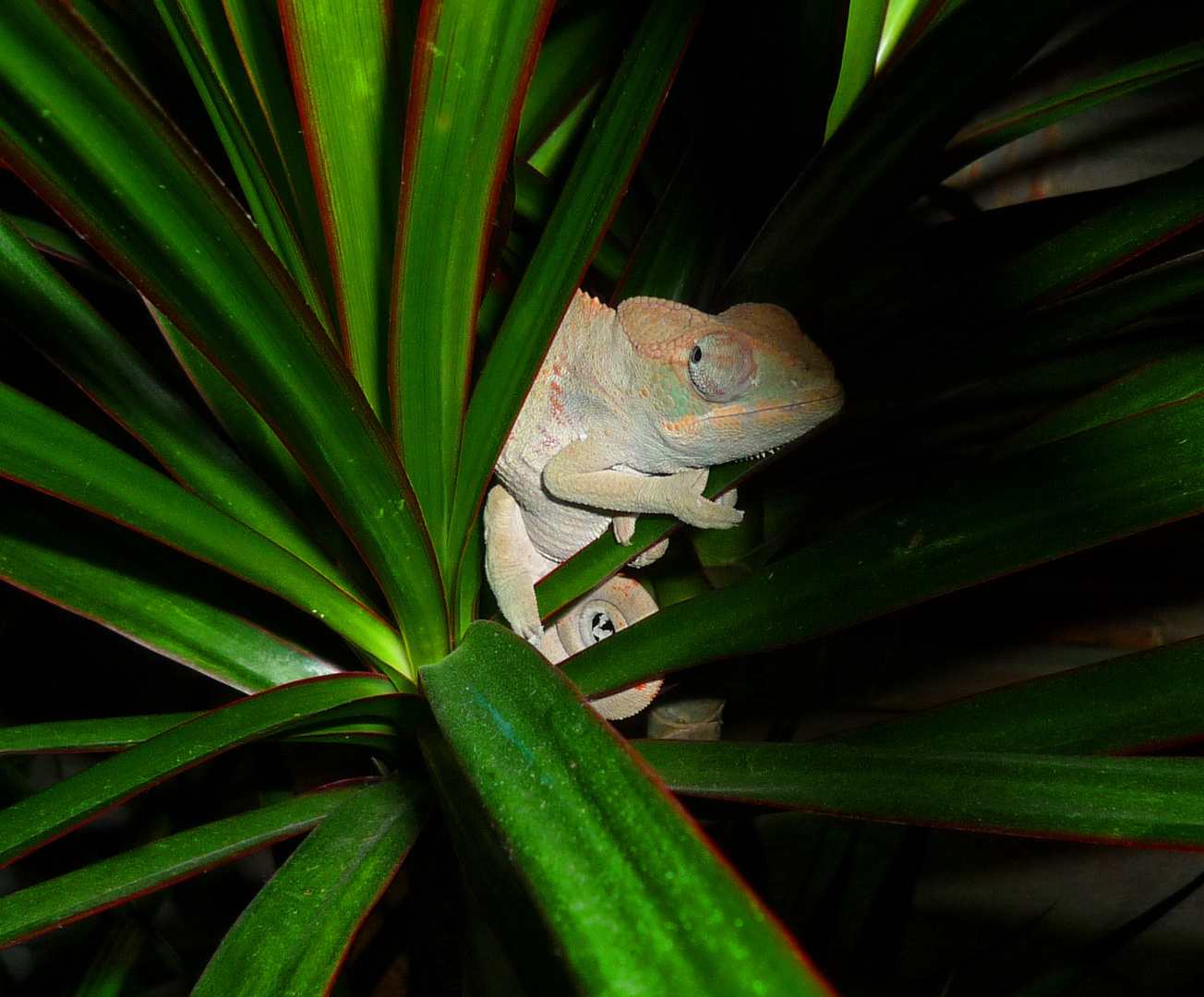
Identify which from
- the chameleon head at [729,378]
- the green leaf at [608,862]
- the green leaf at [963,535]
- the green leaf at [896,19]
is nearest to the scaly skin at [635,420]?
the chameleon head at [729,378]

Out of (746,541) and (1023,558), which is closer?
(1023,558)

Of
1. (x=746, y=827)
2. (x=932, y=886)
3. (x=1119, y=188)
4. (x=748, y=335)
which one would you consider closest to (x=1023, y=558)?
(x=748, y=335)

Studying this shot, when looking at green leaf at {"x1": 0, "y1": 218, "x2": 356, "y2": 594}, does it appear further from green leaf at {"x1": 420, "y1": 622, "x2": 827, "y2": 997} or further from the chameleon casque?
green leaf at {"x1": 420, "y1": 622, "x2": 827, "y2": 997}

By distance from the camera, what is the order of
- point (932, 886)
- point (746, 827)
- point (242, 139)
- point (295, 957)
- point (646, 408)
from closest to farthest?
point (295, 957) < point (242, 139) < point (646, 408) < point (746, 827) < point (932, 886)

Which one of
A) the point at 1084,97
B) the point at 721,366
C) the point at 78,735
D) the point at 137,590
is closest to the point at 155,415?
the point at 137,590

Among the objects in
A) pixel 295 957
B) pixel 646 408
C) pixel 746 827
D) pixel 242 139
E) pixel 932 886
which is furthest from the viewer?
pixel 932 886

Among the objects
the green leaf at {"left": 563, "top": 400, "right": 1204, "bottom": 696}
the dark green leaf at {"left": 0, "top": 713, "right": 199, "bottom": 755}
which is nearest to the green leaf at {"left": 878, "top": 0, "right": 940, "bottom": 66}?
the green leaf at {"left": 563, "top": 400, "right": 1204, "bottom": 696}

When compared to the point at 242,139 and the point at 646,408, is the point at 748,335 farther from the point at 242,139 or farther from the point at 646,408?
the point at 242,139

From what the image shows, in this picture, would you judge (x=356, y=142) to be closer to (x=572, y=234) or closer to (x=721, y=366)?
(x=572, y=234)
